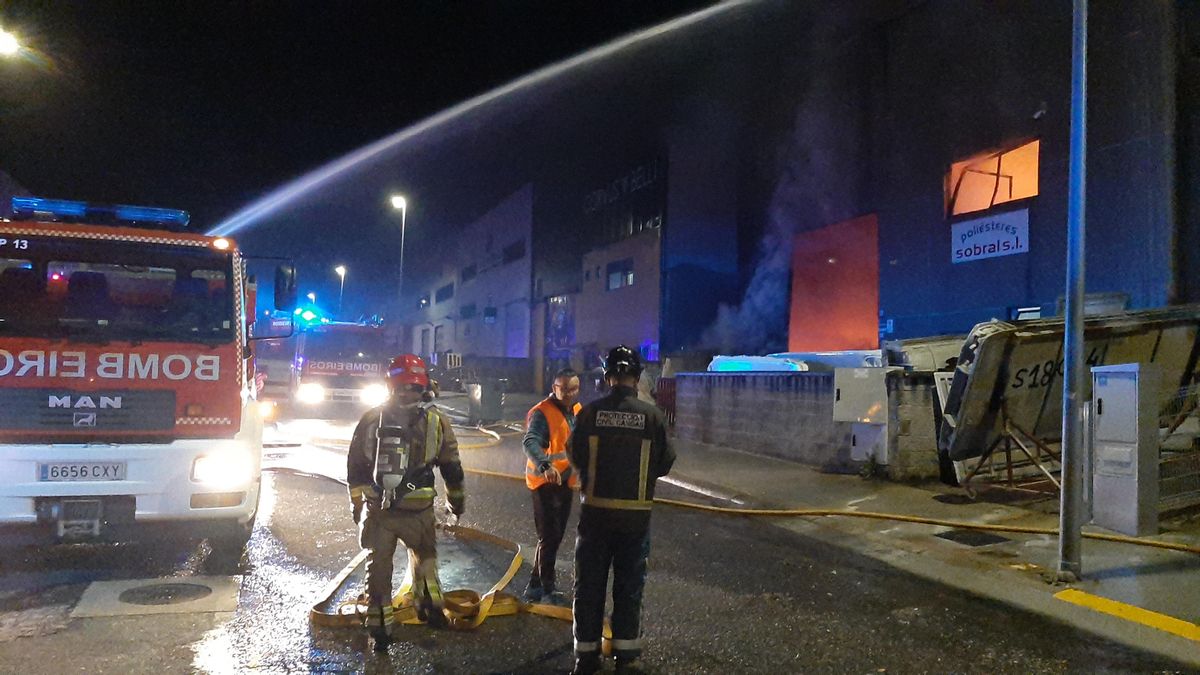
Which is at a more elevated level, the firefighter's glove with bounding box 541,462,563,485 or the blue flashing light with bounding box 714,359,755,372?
the blue flashing light with bounding box 714,359,755,372

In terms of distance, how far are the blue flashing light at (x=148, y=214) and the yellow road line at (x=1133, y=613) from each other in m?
7.48

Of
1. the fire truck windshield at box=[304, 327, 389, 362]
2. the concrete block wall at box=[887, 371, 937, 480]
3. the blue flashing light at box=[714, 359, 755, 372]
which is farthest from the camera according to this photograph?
the fire truck windshield at box=[304, 327, 389, 362]

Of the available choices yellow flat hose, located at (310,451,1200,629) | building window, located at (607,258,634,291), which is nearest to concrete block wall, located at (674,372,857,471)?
yellow flat hose, located at (310,451,1200,629)

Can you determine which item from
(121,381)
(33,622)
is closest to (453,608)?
(33,622)

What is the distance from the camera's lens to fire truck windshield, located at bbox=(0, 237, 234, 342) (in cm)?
599

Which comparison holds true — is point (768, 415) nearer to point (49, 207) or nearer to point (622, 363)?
point (622, 363)

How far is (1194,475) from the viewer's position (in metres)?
8.32

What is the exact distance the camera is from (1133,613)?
17.8 ft

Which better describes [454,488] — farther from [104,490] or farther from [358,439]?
[104,490]

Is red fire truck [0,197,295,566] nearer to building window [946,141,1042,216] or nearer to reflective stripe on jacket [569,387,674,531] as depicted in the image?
reflective stripe on jacket [569,387,674,531]

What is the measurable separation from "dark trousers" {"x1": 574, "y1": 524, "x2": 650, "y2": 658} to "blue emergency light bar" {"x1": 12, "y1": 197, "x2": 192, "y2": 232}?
479cm

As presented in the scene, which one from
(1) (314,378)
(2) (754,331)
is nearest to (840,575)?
(1) (314,378)

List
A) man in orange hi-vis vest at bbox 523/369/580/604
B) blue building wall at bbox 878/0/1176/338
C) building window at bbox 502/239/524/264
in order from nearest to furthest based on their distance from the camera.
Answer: man in orange hi-vis vest at bbox 523/369/580/604, blue building wall at bbox 878/0/1176/338, building window at bbox 502/239/524/264

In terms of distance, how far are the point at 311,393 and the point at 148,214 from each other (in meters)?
12.3
